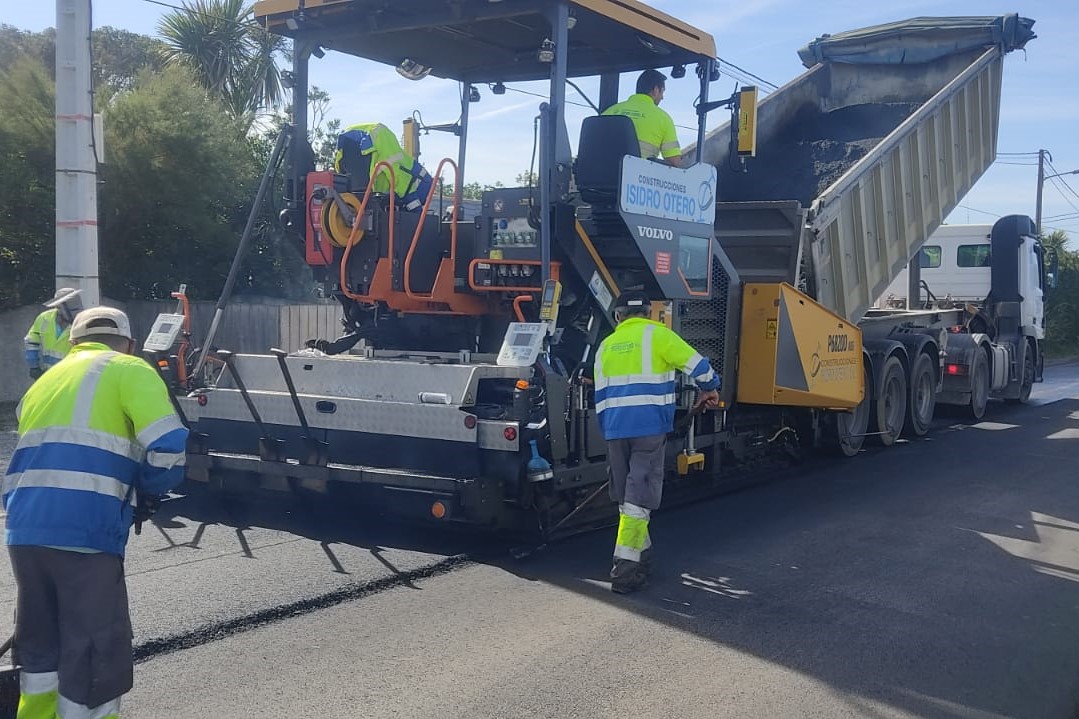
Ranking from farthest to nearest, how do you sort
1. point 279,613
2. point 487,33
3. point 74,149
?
point 74,149
point 487,33
point 279,613

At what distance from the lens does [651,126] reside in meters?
6.49

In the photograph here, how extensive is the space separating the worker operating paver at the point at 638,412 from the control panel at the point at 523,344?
1.23 feet

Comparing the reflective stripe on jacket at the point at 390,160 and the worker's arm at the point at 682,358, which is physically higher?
the reflective stripe on jacket at the point at 390,160

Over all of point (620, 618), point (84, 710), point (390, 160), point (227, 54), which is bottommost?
point (620, 618)

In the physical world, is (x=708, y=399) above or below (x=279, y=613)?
above

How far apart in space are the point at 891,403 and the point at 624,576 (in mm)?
6572

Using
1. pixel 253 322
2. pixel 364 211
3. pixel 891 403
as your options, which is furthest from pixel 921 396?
pixel 253 322

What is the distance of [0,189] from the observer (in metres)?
13.8

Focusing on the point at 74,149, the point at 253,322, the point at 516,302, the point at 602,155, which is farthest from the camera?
the point at 253,322

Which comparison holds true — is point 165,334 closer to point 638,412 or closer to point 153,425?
point 638,412

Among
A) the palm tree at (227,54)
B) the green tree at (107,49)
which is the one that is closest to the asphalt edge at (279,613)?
the palm tree at (227,54)

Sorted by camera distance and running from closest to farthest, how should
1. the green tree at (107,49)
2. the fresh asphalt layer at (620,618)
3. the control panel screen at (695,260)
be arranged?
1. the fresh asphalt layer at (620,618)
2. the control panel screen at (695,260)
3. the green tree at (107,49)

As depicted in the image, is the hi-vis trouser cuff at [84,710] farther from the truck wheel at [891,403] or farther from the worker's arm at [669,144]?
the truck wheel at [891,403]

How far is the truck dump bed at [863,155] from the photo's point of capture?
29.4ft
